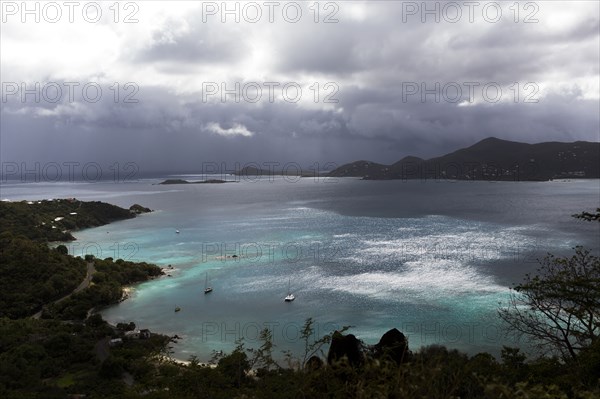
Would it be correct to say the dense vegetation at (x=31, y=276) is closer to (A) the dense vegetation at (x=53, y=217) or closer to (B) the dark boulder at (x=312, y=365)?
(A) the dense vegetation at (x=53, y=217)

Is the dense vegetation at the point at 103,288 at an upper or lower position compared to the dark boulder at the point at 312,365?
lower

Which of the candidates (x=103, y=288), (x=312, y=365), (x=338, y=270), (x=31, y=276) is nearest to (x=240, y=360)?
(x=312, y=365)

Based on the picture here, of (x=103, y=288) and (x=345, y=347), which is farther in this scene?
(x=103, y=288)

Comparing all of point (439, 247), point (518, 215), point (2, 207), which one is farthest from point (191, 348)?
point (518, 215)

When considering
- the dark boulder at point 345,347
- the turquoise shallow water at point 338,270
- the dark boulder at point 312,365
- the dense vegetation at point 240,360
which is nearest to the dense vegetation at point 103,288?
the dense vegetation at point 240,360

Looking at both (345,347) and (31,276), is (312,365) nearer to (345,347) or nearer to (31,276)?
(345,347)

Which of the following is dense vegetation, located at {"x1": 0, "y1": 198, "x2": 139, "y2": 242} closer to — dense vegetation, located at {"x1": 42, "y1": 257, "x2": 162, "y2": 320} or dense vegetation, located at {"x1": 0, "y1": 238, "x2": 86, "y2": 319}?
dense vegetation, located at {"x1": 0, "y1": 238, "x2": 86, "y2": 319}

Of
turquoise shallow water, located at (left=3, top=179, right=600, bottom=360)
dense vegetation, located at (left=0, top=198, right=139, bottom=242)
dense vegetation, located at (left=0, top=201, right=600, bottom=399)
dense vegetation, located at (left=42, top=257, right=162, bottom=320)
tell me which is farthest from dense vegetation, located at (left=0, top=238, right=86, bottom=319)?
dense vegetation, located at (left=0, top=198, right=139, bottom=242)

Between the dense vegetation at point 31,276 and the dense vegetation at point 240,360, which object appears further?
the dense vegetation at point 31,276
